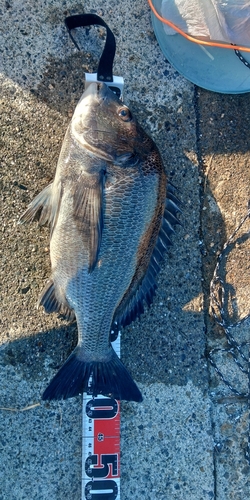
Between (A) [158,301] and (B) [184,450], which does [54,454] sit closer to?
(B) [184,450]

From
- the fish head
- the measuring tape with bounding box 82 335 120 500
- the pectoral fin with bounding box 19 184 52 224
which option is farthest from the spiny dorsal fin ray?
the pectoral fin with bounding box 19 184 52 224

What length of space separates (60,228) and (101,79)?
86 centimetres

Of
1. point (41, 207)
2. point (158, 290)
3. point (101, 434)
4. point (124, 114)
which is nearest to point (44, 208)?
point (41, 207)

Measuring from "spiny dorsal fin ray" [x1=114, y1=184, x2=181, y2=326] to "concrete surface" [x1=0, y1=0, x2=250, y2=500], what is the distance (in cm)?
24

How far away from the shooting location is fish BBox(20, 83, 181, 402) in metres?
2.08

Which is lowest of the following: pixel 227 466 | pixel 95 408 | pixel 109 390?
pixel 227 466

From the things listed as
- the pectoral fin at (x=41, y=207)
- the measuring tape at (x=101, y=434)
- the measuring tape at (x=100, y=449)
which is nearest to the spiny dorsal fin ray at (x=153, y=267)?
the measuring tape at (x=101, y=434)

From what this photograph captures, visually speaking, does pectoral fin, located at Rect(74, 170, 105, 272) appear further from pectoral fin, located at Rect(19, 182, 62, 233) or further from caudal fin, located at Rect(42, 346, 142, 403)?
caudal fin, located at Rect(42, 346, 142, 403)

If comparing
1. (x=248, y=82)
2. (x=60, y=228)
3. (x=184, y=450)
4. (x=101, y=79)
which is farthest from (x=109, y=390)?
(x=248, y=82)

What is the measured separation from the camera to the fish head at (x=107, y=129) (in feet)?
6.88

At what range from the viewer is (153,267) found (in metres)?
2.29

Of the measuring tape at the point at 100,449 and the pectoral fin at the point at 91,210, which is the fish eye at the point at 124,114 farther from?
the measuring tape at the point at 100,449

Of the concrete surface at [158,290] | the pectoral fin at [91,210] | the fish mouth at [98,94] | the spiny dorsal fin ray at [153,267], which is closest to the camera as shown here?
the pectoral fin at [91,210]

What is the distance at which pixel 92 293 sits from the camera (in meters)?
2.17
